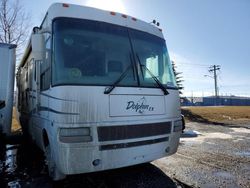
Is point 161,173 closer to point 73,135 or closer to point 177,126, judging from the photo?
point 177,126

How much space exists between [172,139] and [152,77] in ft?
4.24

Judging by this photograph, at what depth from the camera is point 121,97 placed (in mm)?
4355

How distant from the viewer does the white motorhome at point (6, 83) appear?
23.5 feet

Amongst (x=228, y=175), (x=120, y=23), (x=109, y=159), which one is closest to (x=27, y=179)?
(x=109, y=159)

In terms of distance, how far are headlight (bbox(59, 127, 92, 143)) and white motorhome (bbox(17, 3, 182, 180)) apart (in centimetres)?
2

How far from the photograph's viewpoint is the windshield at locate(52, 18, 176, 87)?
13.8 feet

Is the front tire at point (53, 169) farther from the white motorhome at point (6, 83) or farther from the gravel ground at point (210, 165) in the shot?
the white motorhome at point (6, 83)

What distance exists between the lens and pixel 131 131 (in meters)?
4.41

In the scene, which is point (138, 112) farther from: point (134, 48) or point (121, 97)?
point (134, 48)

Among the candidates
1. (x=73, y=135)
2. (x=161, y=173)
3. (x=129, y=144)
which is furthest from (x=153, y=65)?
(x=161, y=173)

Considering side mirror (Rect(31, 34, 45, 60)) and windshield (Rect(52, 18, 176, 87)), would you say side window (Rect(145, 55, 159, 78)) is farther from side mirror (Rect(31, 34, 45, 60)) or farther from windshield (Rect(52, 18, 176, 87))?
side mirror (Rect(31, 34, 45, 60))

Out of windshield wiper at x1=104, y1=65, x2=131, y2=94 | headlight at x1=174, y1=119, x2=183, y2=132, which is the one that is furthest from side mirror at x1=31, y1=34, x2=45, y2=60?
headlight at x1=174, y1=119, x2=183, y2=132

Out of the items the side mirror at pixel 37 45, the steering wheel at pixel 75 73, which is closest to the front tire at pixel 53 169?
the steering wheel at pixel 75 73

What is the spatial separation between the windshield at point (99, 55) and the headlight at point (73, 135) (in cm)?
73
